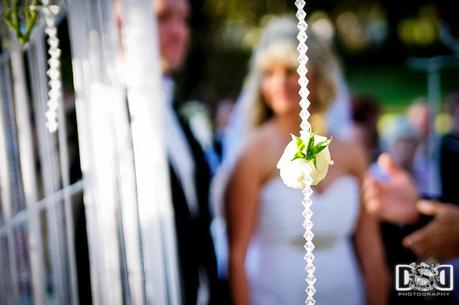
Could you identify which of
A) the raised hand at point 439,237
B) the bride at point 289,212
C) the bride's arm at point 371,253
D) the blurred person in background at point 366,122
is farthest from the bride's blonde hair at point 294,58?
the blurred person in background at point 366,122

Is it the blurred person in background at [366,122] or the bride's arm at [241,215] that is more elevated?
the blurred person in background at [366,122]

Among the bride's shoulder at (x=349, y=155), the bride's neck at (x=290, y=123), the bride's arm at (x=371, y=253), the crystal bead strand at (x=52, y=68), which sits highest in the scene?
the crystal bead strand at (x=52, y=68)

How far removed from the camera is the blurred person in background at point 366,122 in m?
3.30

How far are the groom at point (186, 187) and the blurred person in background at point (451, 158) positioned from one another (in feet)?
3.70

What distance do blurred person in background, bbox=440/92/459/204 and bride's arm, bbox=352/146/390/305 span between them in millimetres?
405

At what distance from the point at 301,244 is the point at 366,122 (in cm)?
144

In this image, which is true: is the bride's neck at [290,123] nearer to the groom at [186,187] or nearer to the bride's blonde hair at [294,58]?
the bride's blonde hair at [294,58]

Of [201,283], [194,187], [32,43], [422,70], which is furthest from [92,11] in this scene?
[422,70]

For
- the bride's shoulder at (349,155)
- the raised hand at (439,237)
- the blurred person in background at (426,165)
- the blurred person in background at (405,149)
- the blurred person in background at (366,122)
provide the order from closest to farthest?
1. the raised hand at (439,237)
2. the bride's shoulder at (349,155)
3. the blurred person in background at (405,149)
4. the blurred person in background at (366,122)
5. the blurred person in background at (426,165)

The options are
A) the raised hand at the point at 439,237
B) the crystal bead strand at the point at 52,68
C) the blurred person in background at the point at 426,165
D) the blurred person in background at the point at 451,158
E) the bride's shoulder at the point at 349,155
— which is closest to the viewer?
the crystal bead strand at the point at 52,68

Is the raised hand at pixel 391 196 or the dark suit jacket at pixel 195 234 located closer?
the dark suit jacket at pixel 195 234

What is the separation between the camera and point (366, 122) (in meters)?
3.46

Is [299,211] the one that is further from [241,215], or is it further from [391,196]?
[391,196]

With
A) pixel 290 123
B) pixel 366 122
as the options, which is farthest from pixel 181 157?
pixel 366 122
